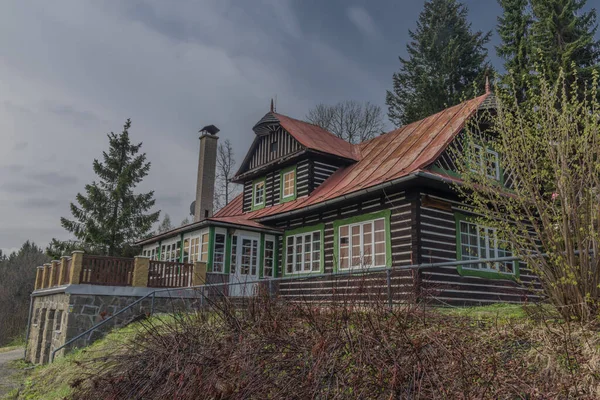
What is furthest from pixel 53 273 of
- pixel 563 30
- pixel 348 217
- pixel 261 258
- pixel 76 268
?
pixel 563 30

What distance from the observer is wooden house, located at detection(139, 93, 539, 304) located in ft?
42.7

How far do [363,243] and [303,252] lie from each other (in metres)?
3.20

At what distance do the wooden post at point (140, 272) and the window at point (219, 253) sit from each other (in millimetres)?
2583

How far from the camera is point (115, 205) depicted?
94.5 ft

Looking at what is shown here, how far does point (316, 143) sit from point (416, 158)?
19.0ft

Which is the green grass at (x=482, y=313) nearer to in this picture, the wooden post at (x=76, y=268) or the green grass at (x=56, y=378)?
the green grass at (x=56, y=378)

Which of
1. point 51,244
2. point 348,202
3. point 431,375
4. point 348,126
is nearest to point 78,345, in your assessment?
point 348,202

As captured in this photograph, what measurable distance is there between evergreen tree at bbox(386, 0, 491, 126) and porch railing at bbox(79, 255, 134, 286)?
22658 mm

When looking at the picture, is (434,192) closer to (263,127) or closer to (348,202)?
(348,202)

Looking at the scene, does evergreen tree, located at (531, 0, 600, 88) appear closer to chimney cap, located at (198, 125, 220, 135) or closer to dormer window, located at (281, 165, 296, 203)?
dormer window, located at (281, 165, 296, 203)

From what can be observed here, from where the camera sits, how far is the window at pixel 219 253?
56.6ft

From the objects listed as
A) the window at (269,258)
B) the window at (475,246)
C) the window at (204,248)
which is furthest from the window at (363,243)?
the window at (204,248)

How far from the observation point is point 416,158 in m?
14.3

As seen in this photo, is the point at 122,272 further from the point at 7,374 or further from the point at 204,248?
the point at 7,374
